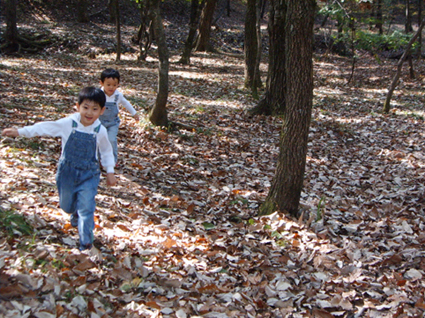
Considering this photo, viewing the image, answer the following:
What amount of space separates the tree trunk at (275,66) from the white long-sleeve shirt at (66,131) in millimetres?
6994

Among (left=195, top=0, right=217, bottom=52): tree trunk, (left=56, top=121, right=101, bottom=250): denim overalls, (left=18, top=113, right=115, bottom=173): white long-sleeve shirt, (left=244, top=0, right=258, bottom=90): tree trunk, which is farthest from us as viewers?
(left=195, top=0, right=217, bottom=52): tree trunk

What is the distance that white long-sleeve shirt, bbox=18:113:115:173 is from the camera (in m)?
3.31

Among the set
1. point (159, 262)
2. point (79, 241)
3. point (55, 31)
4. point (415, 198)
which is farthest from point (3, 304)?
point (55, 31)

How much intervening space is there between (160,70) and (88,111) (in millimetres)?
4876

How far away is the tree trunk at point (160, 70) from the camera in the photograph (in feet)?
25.5

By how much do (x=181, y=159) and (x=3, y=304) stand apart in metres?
4.66

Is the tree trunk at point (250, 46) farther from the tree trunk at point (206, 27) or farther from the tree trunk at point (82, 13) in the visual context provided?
the tree trunk at point (82, 13)

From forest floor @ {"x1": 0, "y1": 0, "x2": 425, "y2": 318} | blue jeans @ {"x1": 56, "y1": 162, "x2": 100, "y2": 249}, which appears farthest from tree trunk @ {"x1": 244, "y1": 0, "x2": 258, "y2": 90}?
blue jeans @ {"x1": 56, "y1": 162, "x2": 100, "y2": 249}

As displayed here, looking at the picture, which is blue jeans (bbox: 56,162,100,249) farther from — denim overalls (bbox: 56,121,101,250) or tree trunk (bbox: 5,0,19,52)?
tree trunk (bbox: 5,0,19,52)

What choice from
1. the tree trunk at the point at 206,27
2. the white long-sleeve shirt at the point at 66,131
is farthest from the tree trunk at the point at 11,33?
the white long-sleeve shirt at the point at 66,131

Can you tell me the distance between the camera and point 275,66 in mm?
9852

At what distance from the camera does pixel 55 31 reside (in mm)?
20547

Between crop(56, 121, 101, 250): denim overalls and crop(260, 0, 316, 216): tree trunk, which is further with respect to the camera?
crop(260, 0, 316, 216): tree trunk

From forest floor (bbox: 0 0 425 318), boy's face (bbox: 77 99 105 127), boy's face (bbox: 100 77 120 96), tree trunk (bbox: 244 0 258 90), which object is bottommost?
forest floor (bbox: 0 0 425 318)
